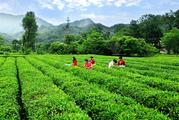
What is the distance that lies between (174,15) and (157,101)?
441 feet

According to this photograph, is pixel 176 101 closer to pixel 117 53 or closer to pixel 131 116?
pixel 131 116

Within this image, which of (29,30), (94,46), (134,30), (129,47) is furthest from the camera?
(134,30)

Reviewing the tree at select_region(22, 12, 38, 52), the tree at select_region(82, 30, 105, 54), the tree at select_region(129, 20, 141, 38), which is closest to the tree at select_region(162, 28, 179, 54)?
the tree at select_region(82, 30, 105, 54)

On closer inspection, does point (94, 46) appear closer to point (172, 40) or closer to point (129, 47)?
point (129, 47)

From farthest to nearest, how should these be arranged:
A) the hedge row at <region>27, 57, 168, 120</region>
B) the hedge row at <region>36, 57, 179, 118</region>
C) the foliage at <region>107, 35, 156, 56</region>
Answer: the foliage at <region>107, 35, 156, 56</region>
the hedge row at <region>36, 57, 179, 118</region>
the hedge row at <region>27, 57, 168, 120</region>

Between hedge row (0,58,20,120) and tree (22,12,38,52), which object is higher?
tree (22,12,38,52)

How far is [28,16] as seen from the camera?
399 ft

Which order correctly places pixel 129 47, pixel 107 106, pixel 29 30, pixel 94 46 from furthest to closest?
pixel 29 30 → pixel 94 46 → pixel 129 47 → pixel 107 106

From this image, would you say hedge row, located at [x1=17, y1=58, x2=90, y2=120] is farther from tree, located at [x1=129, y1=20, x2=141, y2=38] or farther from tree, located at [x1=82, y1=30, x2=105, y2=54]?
tree, located at [x1=129, y1=20, x2=141, y2=38]

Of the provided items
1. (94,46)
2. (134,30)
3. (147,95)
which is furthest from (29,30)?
(147,95)

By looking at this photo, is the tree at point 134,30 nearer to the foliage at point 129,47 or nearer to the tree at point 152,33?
the tree at point 152,33

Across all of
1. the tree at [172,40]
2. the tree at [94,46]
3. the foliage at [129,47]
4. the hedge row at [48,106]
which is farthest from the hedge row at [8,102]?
the tree at [172,40]

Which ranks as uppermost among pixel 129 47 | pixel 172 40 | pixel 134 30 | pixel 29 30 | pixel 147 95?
pixel 134 30

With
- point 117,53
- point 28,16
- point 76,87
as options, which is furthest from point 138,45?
point 76,87
